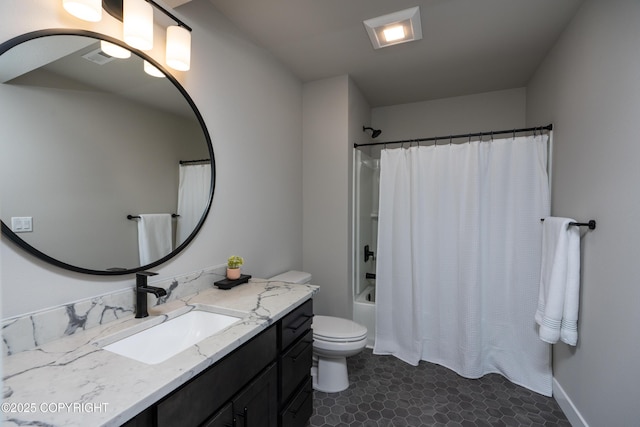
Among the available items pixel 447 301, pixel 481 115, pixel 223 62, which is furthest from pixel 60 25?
pixel 481 115

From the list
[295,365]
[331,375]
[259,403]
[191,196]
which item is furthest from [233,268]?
[331,375]

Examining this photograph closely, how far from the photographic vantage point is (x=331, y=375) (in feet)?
6.72

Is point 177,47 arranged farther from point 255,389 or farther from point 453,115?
point 453,115

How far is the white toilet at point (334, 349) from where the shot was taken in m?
1.97

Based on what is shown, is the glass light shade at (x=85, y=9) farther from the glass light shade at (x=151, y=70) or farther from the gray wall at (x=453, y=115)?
the gray wall at (x=453, y=115)

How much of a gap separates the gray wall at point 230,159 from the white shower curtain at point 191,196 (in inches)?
3.5

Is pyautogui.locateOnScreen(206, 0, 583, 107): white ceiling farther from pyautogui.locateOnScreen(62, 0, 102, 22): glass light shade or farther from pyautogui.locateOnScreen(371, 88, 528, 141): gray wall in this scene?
pyautogui.locateOnScreen(62, 0, 102, 22): glass light shade

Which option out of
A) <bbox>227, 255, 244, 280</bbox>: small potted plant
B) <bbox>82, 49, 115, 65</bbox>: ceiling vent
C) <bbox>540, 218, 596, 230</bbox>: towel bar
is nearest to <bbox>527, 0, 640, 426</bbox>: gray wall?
<bbox>540, 218, 596, 230</bbox>: towel bar

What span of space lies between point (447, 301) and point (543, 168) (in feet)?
4.04

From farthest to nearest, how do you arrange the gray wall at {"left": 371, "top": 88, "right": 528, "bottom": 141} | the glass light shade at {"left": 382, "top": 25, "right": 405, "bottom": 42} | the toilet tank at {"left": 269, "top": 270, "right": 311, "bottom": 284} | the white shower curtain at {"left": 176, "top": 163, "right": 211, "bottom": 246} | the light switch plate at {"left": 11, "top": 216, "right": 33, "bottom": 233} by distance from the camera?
the gray wall at {"left": 371, "top": 88, "right": 528, "bottom": 141}
the toilet tank at {"left": 269, "top": 270, "right": 311, "bottom": 284}
the glass light shade at {"left": 382, "top": 25, "right": 405, "bottom": 42}
the white shower curtain at {"left": 176, "top": 163, "right": 211, "bottom": 246}
the light switch plate at {"left": 11, "top": 216, "right": 33, "bottom": 233}

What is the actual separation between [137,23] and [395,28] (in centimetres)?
152

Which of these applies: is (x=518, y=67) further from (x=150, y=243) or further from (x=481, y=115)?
(x=150, y=243)

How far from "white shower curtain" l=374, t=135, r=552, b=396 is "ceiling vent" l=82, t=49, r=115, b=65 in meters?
2.02

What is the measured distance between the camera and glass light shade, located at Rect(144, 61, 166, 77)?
1.36 meters
